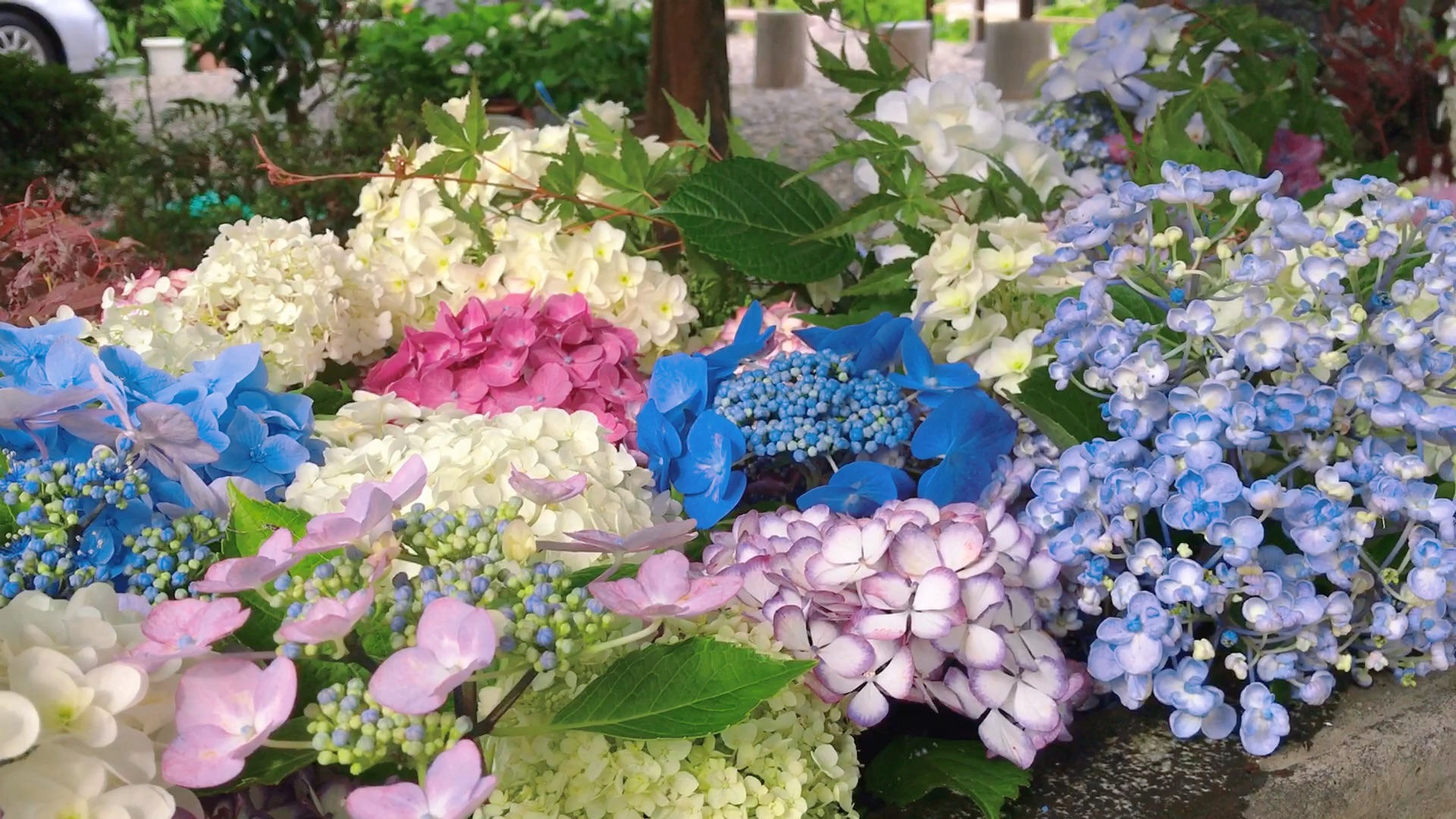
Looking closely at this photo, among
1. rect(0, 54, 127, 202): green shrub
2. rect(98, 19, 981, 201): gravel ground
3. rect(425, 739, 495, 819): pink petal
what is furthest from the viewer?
rect(98, 19, 981, 201): gravel ground

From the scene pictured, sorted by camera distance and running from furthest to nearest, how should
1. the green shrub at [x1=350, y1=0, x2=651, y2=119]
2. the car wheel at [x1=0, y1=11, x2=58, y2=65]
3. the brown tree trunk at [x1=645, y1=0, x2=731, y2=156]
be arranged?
1. the car wheel at [x1=0, y1=11, x2=58, y2=65]
2. the green shrub at [x1=350, y1=0, x2=651, y2=119]
3. the brown tree trunk at [x1=645, y1=0, x2=731, y2=156]

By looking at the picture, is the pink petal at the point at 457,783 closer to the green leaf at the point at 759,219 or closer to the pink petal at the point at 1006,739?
the pink petal at the point at 1006,739

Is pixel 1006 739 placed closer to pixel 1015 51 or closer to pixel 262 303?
pixel 262 303

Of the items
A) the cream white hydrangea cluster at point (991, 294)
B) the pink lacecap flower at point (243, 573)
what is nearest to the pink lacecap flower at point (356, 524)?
the pink lacecap flower at point (243, 573)

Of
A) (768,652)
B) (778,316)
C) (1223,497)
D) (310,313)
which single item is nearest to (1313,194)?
(778,316)

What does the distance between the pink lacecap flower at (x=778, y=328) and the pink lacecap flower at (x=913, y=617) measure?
428 mm

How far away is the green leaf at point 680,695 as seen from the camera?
714 mm

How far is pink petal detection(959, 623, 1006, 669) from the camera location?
0.87 m

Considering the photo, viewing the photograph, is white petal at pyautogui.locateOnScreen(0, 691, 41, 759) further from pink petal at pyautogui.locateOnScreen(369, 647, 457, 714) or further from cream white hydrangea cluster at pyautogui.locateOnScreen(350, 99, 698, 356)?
cream white hydrangea cluster at pyautogui.locateOnScreen(350, 99, 698, 356)

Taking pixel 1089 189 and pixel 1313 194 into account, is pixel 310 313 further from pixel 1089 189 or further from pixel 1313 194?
pixel 1313 194

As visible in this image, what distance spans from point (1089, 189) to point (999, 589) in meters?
0.88

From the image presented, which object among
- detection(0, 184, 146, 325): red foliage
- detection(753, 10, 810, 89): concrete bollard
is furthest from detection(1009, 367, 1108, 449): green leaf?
detection(753, 10, 810, 89): concrete bollard

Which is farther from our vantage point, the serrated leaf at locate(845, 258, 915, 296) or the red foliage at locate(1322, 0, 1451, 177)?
the red foliage at locate(1322, 0, 1451, 177)

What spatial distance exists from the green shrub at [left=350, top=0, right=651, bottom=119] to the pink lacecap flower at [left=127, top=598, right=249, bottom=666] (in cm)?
543
